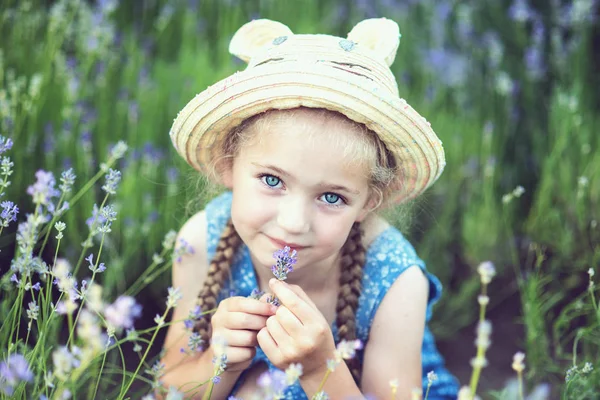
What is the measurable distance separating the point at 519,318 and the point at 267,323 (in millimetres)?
1678

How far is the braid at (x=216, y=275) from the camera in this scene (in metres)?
2.10

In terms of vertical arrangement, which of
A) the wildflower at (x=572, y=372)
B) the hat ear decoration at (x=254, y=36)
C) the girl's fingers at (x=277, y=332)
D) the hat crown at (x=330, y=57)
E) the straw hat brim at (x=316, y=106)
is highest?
the hat ear decoration at (x=254, y=36)

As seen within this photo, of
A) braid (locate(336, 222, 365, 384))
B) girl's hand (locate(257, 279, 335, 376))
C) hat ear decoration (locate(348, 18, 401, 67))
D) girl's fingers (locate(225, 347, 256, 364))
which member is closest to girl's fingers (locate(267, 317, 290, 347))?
girl's hand (locate(257, 279, 335, 376))

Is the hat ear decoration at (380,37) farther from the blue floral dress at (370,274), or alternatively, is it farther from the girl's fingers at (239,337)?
the girl's fingers at (239,337)

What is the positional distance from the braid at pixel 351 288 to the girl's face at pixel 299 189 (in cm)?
34

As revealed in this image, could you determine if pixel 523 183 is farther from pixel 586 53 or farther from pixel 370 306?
pixel 370 306

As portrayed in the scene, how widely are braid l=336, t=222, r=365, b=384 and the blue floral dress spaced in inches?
2.2

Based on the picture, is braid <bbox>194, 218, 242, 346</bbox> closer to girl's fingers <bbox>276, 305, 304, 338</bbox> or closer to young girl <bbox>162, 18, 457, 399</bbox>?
young girl <bbox>162, 18, 457, 399</bbox>

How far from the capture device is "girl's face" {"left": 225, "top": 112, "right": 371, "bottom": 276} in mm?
1729

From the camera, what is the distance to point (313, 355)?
1.70 metres

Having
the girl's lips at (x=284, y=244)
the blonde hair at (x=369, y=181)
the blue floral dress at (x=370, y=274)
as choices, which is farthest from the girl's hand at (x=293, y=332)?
the blue floral dress at (x=370, y=274)

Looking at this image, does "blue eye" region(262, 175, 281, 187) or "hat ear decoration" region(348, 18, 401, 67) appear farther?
"hat ear decoration" region(348, 18, 401, 67)

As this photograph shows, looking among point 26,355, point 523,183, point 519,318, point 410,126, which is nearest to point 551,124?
point 523,183

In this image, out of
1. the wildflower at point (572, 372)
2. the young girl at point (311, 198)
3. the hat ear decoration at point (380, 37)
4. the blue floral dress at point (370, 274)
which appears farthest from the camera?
the blue floral dress at point (370, 274)
